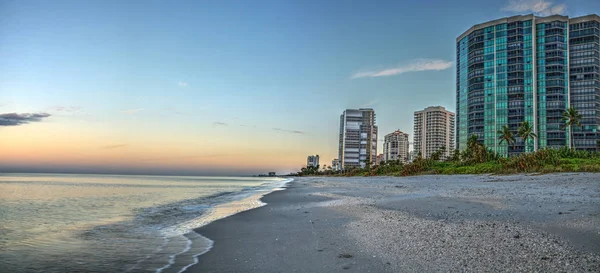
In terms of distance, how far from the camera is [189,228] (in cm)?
1228

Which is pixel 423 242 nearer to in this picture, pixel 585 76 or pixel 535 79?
pixel 535 79

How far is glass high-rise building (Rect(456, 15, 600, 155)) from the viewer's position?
5005 inches

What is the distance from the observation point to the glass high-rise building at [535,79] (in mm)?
127125

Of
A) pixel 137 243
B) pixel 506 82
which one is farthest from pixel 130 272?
pixel 506 82

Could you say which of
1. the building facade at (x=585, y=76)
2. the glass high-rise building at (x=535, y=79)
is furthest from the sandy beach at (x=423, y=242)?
the building facade at (x=585, y=76)

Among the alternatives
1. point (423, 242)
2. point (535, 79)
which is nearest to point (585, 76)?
point (535, 79)

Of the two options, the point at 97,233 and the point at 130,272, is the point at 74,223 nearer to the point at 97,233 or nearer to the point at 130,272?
the point at 97,233

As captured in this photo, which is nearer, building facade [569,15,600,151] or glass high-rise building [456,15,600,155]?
building facade [569,15,600,151]

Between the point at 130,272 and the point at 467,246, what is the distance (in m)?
6.30

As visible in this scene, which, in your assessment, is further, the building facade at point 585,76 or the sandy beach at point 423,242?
the building facade at point 585,76

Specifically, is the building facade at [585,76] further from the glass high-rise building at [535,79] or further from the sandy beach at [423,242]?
the sandy beach at [423,242]

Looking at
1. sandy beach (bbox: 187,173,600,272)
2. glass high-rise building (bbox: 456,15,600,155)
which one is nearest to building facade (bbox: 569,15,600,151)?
glass high-rise building (bbox: 456,15,600,155)

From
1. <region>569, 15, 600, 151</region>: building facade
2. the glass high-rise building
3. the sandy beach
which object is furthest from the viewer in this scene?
the glass high-rise building

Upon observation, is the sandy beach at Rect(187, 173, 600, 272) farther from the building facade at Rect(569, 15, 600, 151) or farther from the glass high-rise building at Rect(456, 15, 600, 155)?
the building facade at Rect(569, 15, 600, 151)
